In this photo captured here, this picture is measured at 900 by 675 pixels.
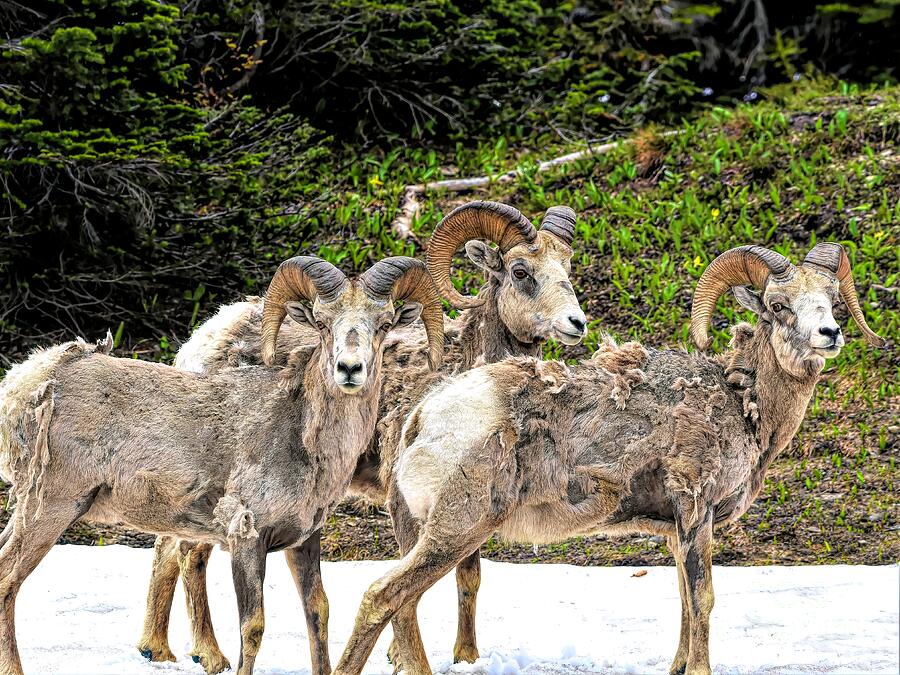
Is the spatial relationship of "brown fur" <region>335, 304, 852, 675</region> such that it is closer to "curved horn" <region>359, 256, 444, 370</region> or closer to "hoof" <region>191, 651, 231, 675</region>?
"curved horn" <region>359, 256, 444, 370</region>

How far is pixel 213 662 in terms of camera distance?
8109mm

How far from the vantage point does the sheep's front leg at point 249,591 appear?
6988mm

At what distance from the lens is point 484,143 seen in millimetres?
17844

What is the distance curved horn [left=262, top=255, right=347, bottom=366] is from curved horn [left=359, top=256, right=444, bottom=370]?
19cm

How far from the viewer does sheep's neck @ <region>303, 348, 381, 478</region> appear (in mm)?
7266

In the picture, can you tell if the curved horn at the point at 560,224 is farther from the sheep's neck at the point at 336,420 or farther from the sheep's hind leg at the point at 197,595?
the sheep's hind leg at the point at 197,595

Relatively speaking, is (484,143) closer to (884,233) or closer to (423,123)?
(423,123)

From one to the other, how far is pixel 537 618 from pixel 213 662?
2.58 metres

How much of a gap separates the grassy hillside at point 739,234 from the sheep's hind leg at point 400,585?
14.3 feet

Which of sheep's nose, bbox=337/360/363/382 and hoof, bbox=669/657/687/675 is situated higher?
sheep's nose, bbox=337/360/363/382

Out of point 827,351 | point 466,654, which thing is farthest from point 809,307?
point 466,654

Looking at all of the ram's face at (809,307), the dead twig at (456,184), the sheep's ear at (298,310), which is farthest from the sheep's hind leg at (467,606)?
the dead twig at (456,184)

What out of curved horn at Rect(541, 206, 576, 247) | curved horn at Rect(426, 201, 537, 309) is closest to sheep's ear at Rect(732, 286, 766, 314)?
curved horn at Rect(541, 206, 576, 247)

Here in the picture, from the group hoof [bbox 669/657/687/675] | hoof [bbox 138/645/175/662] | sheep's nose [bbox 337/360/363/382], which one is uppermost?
sheep's nose [bbox 337/360/363/382]
